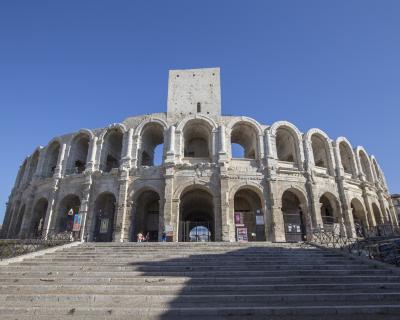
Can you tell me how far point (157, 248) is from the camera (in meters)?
12.5

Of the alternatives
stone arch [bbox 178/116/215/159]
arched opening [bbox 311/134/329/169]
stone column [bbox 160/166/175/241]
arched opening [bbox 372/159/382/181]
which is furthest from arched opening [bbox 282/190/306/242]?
arched opening [bbox 372/159/382/181]

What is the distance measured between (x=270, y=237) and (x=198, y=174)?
6527mm

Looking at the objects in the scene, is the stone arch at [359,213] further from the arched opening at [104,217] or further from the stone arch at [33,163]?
the stone arch at [33,163]

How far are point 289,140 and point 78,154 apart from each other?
18603 mm

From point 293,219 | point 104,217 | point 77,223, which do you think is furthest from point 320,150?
point 77,223

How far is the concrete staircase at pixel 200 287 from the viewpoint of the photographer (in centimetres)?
548

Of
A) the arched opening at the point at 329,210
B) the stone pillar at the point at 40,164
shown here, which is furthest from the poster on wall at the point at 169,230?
the stone pillar at the point at 40,164

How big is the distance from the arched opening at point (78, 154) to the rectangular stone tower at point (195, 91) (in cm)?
830

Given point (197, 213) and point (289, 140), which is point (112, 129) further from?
point (289, 140)

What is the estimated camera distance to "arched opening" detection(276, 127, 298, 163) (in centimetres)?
2192

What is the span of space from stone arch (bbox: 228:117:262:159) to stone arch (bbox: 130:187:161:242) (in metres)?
8.29

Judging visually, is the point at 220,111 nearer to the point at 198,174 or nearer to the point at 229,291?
the point at 198,174

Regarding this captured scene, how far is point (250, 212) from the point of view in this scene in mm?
21391

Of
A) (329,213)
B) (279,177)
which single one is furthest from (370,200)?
(279,177)
